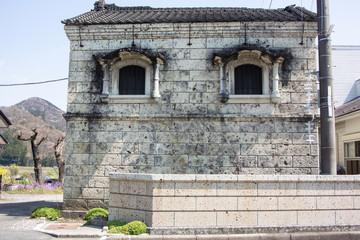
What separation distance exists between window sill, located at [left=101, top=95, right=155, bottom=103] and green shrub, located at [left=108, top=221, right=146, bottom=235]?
17.3 feet

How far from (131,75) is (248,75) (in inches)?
171

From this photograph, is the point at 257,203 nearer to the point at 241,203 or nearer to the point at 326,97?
the point at 241,203

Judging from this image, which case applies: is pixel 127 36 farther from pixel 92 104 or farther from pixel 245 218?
pixel 245 218

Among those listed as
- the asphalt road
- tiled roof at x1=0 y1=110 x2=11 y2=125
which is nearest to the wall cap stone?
the asphalt road

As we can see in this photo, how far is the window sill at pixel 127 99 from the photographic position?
42.9 feet

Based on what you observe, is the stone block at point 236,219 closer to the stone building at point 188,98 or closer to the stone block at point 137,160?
the stone building at point 188,98

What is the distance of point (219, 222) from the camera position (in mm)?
9062

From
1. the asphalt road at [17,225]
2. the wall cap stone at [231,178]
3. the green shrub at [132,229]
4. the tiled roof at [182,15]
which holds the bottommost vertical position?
the asphalt road at [17,225]

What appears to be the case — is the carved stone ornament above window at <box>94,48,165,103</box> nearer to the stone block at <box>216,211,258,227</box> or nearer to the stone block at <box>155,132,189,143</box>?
the stone block at <box>155,132,189,143</box>

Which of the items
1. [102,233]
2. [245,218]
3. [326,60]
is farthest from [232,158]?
[102,233]

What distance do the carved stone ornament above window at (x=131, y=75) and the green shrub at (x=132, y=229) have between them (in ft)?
17.2

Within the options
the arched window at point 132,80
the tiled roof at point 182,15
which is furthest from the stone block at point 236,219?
the tiled roof at point 182,15

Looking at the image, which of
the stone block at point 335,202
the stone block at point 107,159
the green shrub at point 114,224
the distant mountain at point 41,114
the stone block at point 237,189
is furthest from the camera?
the distant mountain at point 41,114

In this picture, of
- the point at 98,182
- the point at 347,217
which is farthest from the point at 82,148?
the point at 347,217
